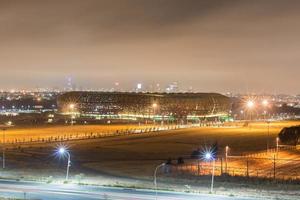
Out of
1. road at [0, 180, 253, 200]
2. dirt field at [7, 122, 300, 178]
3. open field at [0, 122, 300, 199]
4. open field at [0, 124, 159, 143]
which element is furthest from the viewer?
open field at [0, 124, 159, 143]

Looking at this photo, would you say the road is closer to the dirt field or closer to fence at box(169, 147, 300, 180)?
the dirt field

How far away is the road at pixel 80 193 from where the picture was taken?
3053cm

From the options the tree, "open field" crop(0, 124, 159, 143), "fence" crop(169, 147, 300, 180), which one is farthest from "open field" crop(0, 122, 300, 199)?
"open field" crop(0, 124, 159, 143)

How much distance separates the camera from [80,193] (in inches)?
1271

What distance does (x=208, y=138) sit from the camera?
8562 cm

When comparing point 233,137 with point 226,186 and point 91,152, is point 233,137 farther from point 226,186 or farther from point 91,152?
point 226,186

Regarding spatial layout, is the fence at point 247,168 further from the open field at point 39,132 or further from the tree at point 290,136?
the open field at point 39,132

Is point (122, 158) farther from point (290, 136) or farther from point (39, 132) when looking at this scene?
point (39, 132)

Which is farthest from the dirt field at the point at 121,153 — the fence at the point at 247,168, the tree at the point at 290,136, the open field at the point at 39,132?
the open field at the point at 39,132

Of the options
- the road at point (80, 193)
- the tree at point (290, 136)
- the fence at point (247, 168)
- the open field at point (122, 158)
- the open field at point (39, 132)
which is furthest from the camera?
the open field at point (39, 132)

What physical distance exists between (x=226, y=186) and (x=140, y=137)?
50.5 meters

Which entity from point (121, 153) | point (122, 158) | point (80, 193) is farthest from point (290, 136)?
point (80, 193)

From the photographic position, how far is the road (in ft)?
100

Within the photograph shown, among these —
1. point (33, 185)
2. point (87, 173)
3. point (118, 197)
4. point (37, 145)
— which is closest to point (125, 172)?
point (87, 173)
